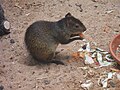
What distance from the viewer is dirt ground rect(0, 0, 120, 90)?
432cm

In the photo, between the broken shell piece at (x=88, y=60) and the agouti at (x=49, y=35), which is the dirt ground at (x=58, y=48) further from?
the agouti at (x=49, y=35)

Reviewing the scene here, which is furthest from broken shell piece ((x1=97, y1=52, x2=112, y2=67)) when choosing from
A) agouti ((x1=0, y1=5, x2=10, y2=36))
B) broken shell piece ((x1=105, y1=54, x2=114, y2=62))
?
agouti ((x1=0, y1=5, x2=10, y2=36))

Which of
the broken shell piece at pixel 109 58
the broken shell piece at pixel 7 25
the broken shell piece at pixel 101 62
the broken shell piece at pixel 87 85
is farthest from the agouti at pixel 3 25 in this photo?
the broken shell piece at pixel 87 85

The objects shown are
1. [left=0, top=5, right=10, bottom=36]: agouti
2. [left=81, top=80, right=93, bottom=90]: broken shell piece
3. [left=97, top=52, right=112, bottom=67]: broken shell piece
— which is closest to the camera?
[left=81, top=80, right=93, bottom=90]: broken shell piece

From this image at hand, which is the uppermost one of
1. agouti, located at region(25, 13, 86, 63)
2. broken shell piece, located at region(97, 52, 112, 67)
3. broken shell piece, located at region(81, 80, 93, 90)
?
agouti, located at region(25, 13, 86, 63)

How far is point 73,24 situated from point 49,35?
347 millimetres

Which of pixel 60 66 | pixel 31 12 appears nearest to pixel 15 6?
pixel 31 12

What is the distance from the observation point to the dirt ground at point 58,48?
4.32m

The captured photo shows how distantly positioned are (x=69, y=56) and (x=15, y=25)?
1.23 metres

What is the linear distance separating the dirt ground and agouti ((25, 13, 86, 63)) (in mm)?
169

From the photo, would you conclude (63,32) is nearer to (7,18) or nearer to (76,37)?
(76,37)

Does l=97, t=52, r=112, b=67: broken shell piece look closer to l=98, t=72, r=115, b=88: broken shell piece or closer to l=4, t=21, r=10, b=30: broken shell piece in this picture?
l=98, t=72, r=115, b=88: broken shell piece

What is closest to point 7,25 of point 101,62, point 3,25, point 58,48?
point 3,25

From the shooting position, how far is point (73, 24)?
15.2 feet
